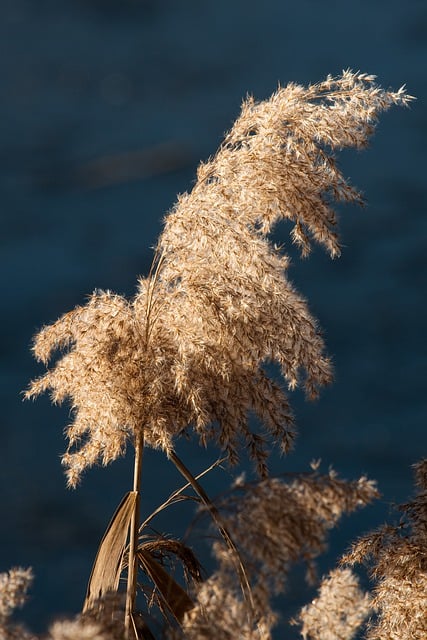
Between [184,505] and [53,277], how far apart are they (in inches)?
162

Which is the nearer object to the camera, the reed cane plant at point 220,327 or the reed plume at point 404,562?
the reed cane plant at point 220,327

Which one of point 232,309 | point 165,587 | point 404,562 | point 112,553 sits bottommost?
point 404,562

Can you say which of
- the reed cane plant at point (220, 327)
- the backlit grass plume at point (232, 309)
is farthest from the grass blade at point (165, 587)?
the backlit grass plume at point (232, 309)

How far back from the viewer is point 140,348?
2637mm

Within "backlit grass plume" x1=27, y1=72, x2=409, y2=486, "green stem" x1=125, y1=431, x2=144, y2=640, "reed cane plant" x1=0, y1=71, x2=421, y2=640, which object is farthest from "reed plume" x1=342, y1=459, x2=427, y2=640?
"green stem" x1=125, y1=431, x2=144, y2=640

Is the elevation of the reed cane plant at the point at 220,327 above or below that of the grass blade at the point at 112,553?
above

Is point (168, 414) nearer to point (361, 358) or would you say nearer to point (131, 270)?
point (131, 270)

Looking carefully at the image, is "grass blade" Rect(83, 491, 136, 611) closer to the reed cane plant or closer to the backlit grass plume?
the reed cane plant

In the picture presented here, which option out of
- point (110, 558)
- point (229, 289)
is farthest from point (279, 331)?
point (110, 558)

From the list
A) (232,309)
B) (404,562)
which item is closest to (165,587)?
(404,562)

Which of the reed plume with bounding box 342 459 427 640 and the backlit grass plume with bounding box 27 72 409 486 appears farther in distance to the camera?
the reed plume with bounding box 342 459 427 640

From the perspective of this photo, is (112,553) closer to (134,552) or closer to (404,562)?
(134,552)

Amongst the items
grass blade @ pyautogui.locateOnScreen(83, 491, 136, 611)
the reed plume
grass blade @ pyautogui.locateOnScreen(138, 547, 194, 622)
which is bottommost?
the reed plume

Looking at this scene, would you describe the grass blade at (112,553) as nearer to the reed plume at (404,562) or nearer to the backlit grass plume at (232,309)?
the backlit grass plume at (232,309)
